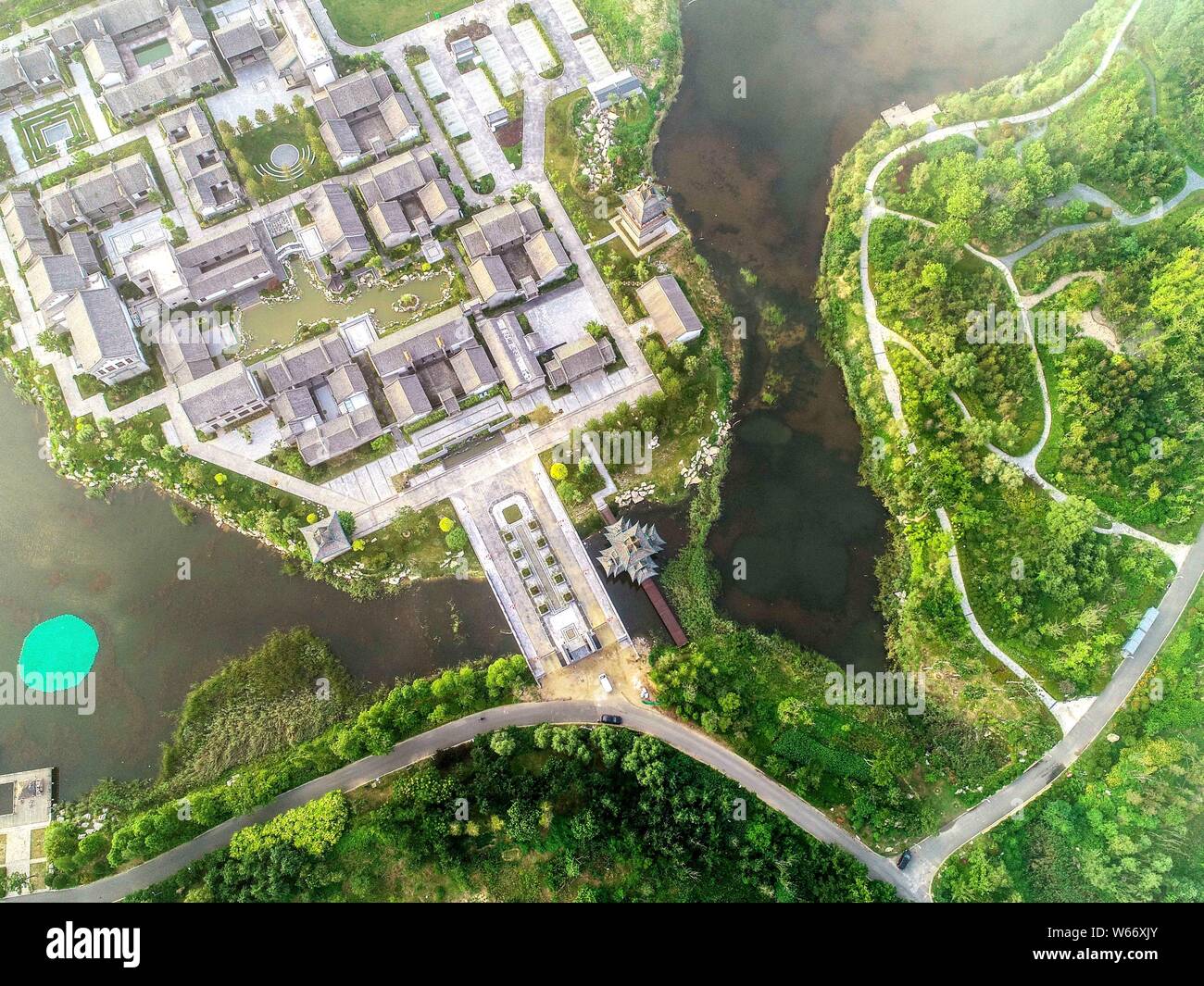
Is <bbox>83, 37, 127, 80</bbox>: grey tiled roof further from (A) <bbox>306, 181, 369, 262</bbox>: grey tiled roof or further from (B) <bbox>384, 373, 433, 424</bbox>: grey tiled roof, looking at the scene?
(B) <bbox>384, 373, 433, 424</bbox>: grey tiled roof

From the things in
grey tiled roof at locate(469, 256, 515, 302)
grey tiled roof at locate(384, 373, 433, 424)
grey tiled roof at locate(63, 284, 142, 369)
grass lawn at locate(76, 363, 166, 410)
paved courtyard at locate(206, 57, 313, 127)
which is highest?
paved courtyard at locate(206, 57, 313, 127)

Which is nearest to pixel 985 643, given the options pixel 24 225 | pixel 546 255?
pixel 546 255

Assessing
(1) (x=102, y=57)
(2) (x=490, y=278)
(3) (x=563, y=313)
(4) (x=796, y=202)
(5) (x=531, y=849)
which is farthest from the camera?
(4) (x=796, y=202)

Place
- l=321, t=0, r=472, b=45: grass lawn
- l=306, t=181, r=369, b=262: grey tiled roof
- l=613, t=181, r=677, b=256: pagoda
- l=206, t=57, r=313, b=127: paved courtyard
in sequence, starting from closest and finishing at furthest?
l=306, t=181, r=369, b=262: grey tiled roof → l=613, t=181, r=677, b=256: pagoda → l=206, t=57, r=313, b=127: paved courtyard → l=321, t=0, r=472, b=45: grass lawn

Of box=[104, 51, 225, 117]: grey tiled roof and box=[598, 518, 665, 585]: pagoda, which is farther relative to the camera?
box=[104, 51, 225, 117]: grey tiled roof

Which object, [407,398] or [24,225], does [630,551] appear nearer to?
[407,398]

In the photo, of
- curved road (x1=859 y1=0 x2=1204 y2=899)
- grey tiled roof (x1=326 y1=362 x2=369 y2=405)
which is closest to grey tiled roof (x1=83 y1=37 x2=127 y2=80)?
grey tiled roof (x1=326 y1=362 x2=369 y2=405)

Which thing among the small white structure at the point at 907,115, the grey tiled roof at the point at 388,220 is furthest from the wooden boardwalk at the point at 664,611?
the small white structure at the point at 907,115
